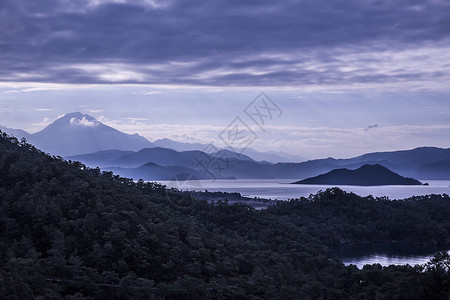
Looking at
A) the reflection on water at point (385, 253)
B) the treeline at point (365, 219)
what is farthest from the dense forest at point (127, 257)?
the treeline at point (365, 219)

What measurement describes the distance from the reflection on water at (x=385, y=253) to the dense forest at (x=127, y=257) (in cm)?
1947

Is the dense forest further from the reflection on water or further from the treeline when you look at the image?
the treeline

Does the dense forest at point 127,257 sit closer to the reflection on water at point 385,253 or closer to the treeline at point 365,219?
the reflection on water at point 385,253

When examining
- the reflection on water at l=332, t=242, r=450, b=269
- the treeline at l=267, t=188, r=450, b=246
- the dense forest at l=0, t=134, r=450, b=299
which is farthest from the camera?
the treeline at l=267, t=188, r=450, b=246

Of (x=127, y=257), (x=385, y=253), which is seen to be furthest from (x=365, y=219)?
(x=127, y=257)

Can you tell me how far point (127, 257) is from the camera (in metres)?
37.1

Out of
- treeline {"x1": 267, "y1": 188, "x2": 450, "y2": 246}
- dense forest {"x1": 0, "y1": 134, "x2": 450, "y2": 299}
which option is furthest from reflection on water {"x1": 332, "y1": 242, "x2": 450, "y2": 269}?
dense forest {"x1": 0, "y1": 134, "x2": 450, "y2": 299}

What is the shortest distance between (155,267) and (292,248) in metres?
23.2

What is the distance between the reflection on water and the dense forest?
63.9 ft

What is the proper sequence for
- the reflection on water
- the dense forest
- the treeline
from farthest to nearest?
1. the treeline
2. the reflection on water
3. the dense forest

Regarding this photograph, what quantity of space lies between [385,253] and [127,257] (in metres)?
56.4

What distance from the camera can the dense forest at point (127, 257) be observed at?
3000 centimetres

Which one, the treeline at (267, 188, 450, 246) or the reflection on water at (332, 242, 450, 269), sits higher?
the treeline at (267, 188, 450, 246)

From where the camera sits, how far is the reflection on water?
73.2 m
